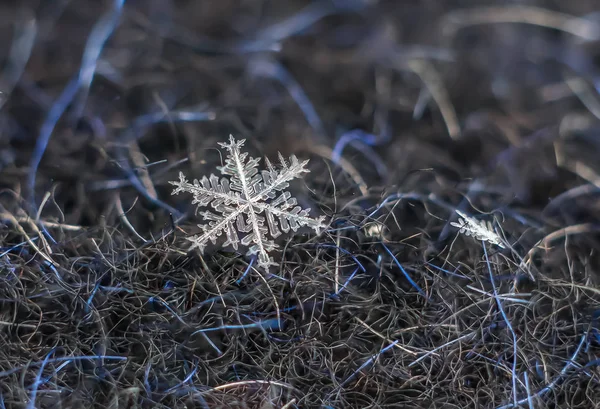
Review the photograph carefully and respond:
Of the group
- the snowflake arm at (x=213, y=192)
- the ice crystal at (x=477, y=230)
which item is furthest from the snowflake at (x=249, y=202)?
the ice crystal at (x=477, y=230)

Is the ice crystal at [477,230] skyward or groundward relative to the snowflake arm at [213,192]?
groundward

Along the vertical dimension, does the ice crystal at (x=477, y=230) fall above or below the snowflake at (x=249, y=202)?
below

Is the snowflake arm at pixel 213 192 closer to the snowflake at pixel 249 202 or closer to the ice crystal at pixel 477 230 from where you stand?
the snowflake at pixel 249 202

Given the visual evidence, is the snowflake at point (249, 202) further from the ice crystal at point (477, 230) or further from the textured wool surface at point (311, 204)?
the ice crystal at point (477, 230)

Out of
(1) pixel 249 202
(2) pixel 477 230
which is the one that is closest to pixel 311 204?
(1) pixel 249 202

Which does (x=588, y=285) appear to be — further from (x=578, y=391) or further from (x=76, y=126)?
(x=76, y=126)

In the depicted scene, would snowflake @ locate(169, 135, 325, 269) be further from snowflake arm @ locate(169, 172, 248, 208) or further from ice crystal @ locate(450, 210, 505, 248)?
ice crystal @ locate(450, 210, 505, 248)

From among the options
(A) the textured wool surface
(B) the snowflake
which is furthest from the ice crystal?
(B) the snowflake

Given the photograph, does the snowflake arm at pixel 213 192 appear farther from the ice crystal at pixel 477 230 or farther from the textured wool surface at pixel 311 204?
the ice crystal at pixel 477 230

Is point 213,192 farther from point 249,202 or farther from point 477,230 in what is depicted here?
point 477,230
